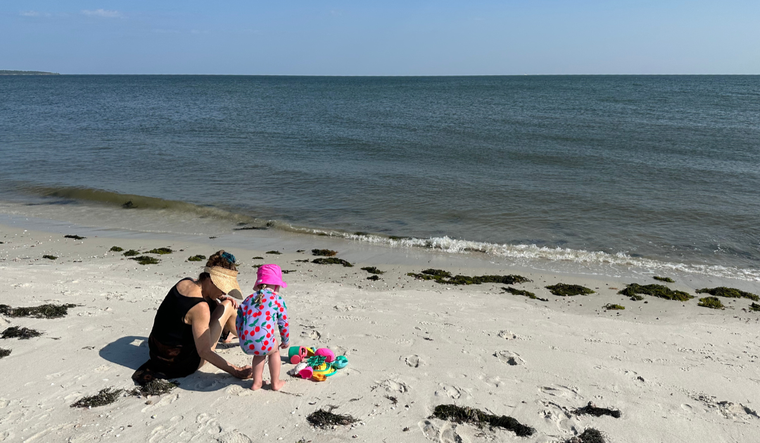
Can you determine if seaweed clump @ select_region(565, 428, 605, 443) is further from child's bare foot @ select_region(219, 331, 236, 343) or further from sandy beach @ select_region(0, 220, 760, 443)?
child's bare foot @ select_region(219, 331, 236, 343)

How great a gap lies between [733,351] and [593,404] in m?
2.89

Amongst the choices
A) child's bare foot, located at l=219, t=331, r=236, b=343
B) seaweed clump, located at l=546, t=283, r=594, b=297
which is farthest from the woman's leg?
seaweed clump, located at l=546, t=283, r=594, b=297

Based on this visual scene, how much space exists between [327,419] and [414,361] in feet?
Answer: 4.71

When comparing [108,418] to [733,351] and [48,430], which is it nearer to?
[48,430]

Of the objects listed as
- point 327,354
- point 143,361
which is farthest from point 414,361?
point 143,361

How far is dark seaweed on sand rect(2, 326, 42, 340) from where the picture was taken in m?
5.42

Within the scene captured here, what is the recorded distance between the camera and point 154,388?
177 inches

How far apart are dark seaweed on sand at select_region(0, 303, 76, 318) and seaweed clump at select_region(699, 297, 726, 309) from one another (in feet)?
31.4

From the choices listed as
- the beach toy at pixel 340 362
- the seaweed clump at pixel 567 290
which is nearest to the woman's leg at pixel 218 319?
the beach toy at pixel 340 362

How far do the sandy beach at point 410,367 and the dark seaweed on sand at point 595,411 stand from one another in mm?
58

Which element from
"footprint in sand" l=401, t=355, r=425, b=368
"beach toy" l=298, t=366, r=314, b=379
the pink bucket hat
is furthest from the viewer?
"footprint in sand" l=401, t=355, r=425, b=368

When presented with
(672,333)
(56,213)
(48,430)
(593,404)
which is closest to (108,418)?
(48,430)

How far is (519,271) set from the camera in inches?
390

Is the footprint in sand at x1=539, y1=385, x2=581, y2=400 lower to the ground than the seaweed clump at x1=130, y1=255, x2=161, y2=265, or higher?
higher
